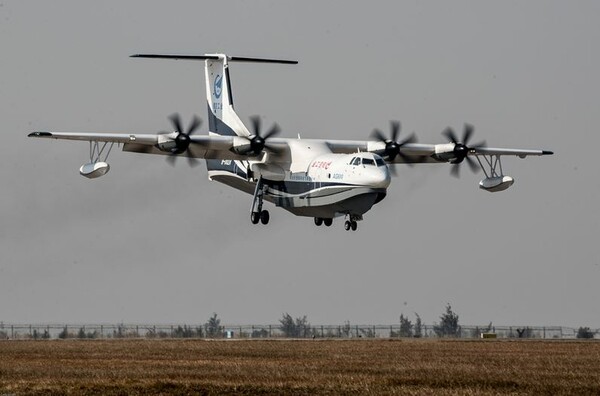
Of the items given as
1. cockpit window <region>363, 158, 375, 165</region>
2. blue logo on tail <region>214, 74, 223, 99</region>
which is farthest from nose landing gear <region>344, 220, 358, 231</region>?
blue logo on tail <region>214, 74, 223, 99</region>

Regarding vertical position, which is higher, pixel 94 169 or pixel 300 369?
pixel 94 169

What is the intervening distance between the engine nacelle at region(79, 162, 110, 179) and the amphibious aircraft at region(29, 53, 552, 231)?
1.9 inches

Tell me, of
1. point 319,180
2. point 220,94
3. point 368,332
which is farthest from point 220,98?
point 368,332

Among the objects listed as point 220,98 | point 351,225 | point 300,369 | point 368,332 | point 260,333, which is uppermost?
point 220,98

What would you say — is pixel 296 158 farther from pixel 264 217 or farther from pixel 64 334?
pixel 64 334

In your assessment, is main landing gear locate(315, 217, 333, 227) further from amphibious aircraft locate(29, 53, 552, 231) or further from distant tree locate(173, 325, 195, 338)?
distant tree locate(173, 325, 195, 338)

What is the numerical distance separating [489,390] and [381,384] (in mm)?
3129

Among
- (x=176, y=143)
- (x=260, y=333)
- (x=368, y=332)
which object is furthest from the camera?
(x=260, y=333)

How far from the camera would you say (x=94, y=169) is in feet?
184

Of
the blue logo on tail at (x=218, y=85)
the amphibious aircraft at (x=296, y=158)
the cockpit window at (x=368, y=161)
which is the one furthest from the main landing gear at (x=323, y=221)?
the blue logo on tail at (x=218, y=85)

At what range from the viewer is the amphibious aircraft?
187 feet

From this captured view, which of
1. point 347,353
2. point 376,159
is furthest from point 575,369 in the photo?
point 376,159

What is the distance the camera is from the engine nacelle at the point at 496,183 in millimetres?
64750

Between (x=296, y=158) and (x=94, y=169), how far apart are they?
1163 cm
